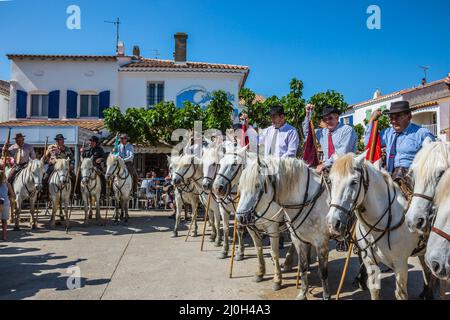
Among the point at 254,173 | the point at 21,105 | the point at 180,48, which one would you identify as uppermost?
the point at 180,48

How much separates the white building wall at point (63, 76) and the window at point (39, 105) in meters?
0.27

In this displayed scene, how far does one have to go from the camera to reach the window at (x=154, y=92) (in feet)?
65.1

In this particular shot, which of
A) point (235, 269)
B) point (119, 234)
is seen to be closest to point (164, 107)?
point (119, 234)

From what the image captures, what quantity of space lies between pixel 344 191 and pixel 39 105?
68.4 feet

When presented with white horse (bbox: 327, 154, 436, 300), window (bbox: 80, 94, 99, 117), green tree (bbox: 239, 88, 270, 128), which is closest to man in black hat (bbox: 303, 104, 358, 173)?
white horse (bbox: 327, 154, 436, 300)

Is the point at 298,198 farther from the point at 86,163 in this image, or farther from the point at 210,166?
the point at 86,163

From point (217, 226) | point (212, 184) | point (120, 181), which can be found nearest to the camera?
point (212, 184)

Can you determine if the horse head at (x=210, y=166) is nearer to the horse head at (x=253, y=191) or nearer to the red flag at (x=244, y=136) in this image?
the red flag at (x=244, y=136)

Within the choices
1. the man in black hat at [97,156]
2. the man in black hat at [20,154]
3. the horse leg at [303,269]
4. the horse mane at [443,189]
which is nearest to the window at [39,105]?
the man in black hat at [20,154]

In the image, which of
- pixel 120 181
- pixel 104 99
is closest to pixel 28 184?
pixel 120 181

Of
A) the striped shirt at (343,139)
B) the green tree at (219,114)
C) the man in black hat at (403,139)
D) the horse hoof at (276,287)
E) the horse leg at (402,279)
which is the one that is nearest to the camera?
the horse leg at (402,279)

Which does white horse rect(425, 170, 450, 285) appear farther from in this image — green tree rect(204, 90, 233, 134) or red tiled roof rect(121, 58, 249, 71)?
red tiled roof rect(121, 58, 249, 71)

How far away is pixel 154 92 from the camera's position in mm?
19875

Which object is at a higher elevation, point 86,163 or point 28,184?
point 86,163
